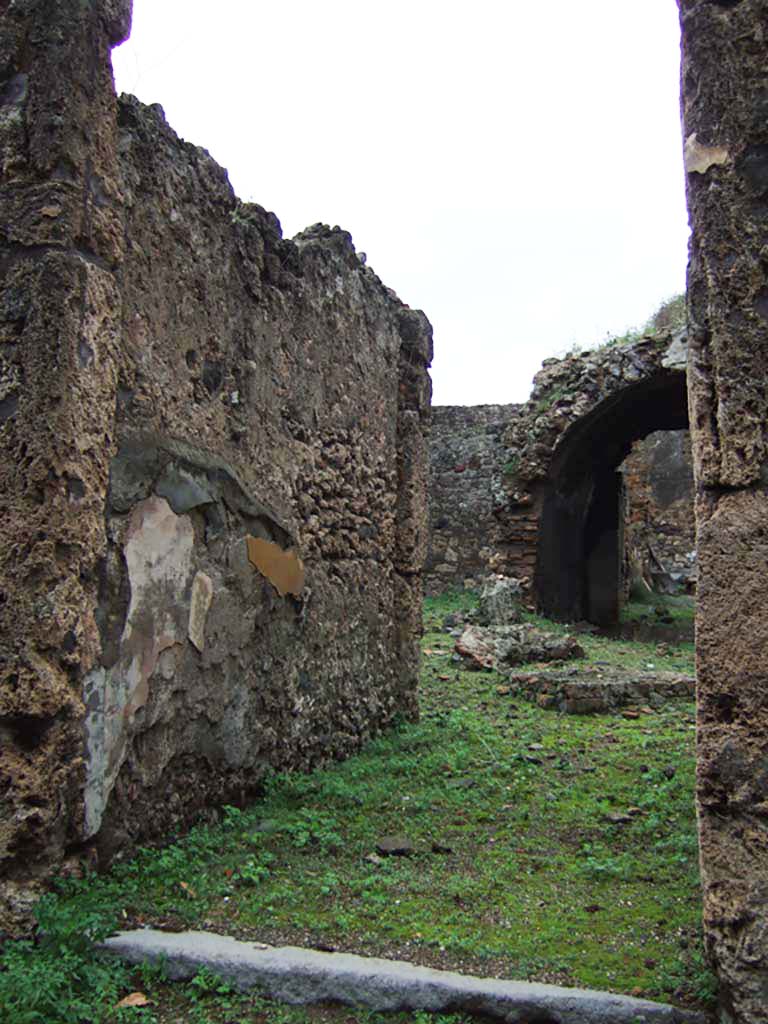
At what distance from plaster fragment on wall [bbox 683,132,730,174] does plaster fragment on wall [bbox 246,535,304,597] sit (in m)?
2.25

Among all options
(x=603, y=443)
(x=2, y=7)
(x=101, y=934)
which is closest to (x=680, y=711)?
(x=101, y=934)

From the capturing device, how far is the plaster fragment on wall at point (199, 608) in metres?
3.39

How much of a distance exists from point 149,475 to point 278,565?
110cm

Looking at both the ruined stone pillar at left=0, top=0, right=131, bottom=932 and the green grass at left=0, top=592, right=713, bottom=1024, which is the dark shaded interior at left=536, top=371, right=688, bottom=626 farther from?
the ruined stone pillar at left=0, top=0, right=131, bottom=932

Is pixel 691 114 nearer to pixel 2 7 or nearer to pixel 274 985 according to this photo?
pixel 2 7

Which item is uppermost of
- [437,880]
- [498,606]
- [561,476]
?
[561,476]

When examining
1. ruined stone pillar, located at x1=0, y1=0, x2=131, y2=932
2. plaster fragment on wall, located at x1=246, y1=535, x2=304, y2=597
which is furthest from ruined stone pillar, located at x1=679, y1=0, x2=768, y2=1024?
plaster fragment on wall, located at x1=246, y1=535, x2=304, y2=597

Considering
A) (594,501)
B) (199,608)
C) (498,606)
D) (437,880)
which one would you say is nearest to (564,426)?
(498,606)

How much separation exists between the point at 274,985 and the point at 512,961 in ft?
2.03

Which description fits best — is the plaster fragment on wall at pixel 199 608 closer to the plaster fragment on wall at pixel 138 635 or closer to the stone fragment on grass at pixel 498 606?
the plaster fragment on wall at pixel 138 635

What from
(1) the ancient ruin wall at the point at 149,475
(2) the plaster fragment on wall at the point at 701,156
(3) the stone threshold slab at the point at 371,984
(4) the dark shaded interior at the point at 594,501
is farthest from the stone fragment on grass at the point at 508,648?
(2) the plaster fragment on wall at the point at 701,156

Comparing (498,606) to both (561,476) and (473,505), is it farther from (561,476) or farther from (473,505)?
(473,505)

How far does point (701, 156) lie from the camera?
225cm

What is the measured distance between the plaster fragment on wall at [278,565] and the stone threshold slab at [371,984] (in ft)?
5.43
